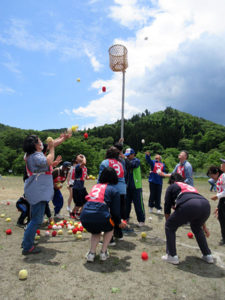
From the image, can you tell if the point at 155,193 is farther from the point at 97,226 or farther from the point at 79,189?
the point at 97,226

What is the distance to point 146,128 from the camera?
106 metres

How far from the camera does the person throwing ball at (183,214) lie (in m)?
3.92

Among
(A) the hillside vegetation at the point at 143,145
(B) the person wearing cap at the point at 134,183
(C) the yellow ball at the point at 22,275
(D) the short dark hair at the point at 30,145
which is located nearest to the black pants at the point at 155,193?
(B) the person wearing cap at the point at 134,183

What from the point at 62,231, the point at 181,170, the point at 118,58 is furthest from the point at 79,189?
the point at 118,58

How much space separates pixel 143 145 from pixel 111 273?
3464 inches

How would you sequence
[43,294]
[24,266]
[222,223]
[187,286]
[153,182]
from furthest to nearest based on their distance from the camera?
[153,182] < [222,223] < [24,266] < [187,286] < [43,294]

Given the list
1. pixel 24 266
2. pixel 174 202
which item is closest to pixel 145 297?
pixel 174 202

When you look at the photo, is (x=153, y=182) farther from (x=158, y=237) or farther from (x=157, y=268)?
(x=157, y=268)

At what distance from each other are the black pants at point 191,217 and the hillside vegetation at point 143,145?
4127 centimetres

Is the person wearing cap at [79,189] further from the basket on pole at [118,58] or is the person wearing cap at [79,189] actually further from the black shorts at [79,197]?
the basket on pole at [118,58]

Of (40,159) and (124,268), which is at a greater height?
(40,159)

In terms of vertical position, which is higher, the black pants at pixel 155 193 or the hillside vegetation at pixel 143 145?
the hillside vegetation at pixel 143 145

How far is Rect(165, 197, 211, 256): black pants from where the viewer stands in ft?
12.8

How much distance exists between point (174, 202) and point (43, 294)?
274 centimetres
